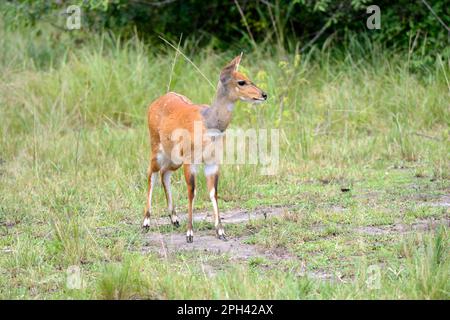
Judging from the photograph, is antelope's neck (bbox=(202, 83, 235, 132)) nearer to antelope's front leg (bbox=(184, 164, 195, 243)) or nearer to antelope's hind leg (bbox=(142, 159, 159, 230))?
antelope's front leg (bbox=(184, 164, 195, 243))

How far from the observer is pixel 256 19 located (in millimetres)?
12289

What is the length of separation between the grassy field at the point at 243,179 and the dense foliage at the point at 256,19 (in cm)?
31

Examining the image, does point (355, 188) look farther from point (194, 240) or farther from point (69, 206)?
point (69, 206)

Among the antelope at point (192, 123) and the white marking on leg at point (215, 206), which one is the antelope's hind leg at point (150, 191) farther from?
the white marking on leg at point (215, 206)

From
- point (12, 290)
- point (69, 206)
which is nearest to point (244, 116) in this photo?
point (69, 206)

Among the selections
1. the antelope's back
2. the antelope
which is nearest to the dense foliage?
the antelope's back

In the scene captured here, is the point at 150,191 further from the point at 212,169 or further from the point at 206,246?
the point at 206,246

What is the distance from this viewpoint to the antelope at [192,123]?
6.47 meters

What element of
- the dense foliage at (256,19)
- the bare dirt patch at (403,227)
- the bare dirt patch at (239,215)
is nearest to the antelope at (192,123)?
the bare dirt patch at (239,215)

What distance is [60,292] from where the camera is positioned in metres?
5.39

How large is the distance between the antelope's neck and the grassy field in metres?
0.86

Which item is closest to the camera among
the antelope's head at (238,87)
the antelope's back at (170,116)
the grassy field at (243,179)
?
the grassy field at (243,179)

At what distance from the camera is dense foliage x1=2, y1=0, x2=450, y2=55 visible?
10805 millimetres
